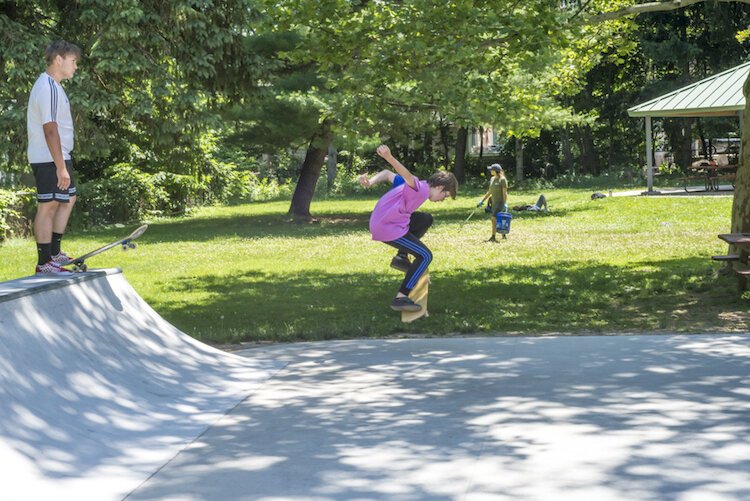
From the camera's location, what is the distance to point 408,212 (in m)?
10.6

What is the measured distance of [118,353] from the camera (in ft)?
25.2

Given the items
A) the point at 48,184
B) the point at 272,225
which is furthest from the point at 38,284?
the point at 272,225

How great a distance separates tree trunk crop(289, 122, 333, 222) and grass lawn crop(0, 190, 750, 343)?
2.60 meters

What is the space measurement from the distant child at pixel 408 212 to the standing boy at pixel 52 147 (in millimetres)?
3002

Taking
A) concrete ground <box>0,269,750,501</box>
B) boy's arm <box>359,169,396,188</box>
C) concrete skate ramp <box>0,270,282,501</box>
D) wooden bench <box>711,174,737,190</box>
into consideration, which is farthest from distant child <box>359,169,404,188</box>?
wooden bench <box>711,174,737,190</box>

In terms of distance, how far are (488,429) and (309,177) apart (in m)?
27.9

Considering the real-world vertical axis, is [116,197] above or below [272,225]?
above

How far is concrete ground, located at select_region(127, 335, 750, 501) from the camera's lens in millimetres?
5125

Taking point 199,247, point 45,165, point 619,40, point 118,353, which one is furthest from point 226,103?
point 118,353

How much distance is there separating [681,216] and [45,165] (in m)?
21.5

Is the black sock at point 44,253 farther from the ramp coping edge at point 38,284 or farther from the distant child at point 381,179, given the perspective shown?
the distant child at point 381,179

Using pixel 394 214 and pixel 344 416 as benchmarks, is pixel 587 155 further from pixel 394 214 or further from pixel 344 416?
pixel 344 416

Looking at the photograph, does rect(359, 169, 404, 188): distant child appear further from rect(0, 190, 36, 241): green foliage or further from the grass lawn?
rect(0, 190, 36, 241): green foliage

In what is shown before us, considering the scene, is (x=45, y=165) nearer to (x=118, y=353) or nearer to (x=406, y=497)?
(x=118, y=353)
